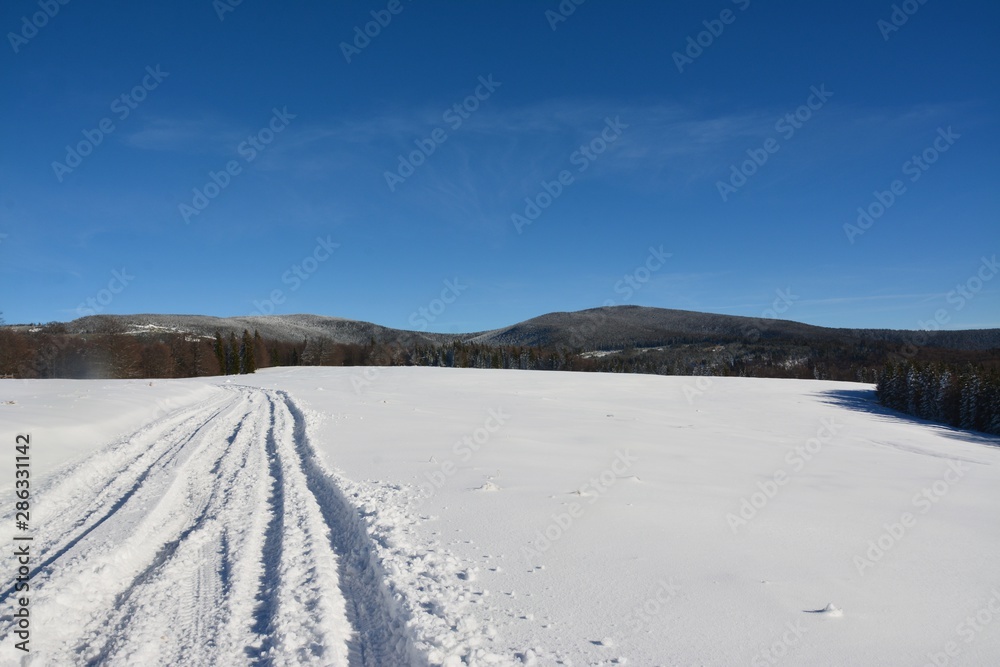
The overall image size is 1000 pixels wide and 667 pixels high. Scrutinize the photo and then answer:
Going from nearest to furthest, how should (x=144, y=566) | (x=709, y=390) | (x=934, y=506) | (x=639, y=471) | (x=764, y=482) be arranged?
(x=144, y=566), (x=934, y=506), (x=764, y=482), (x=639, y=471), (x=709, y=390)

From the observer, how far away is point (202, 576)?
15.0 ft

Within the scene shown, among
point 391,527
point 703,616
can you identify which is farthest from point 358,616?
point 703,616

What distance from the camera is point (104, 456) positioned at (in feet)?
32.4

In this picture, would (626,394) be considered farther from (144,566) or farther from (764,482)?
(144,566)

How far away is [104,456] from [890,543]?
42.2 feet
